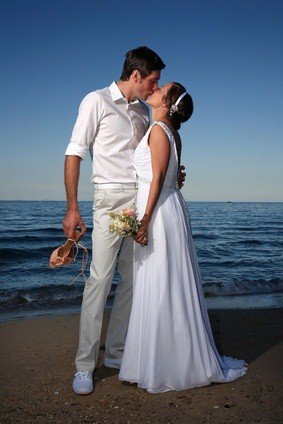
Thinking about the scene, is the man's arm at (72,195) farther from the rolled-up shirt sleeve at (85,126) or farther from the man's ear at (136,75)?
the man's ear at (136,75)

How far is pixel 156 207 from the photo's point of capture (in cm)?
328

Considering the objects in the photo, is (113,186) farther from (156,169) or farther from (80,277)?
(80,277)

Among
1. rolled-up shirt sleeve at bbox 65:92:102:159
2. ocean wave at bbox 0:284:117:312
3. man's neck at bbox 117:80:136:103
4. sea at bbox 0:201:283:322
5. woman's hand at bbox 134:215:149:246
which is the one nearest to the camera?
woman's hand at bbox 134:215:149:246

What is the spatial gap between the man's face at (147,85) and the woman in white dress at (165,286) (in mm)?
133

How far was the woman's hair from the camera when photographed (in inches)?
132

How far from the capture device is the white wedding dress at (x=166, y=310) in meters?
3.15

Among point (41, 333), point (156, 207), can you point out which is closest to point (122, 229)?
point (156, 207)

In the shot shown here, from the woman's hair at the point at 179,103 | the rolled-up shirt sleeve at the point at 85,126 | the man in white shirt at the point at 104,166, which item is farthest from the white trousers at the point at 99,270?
the woman's hair at the point at 179,103

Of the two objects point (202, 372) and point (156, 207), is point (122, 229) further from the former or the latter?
point (202, 372)

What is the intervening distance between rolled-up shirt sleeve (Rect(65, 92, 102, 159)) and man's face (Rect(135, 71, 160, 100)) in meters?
0.43

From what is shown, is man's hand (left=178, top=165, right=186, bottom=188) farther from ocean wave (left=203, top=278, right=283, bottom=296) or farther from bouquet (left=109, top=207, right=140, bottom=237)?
ocean wave (left=203, top=278, right=283, bottom=296)

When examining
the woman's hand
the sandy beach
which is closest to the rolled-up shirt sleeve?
the woman's hand

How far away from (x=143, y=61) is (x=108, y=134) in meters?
0.75

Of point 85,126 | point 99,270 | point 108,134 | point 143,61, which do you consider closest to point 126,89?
point 143,61
